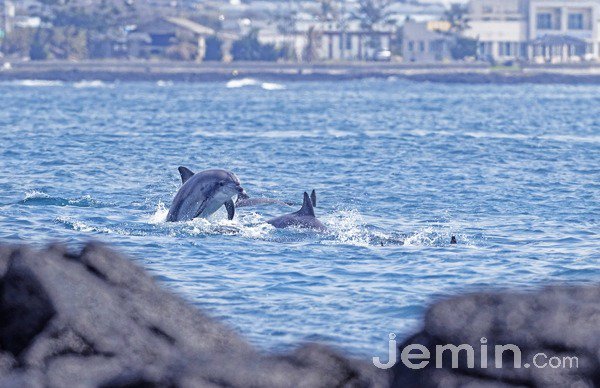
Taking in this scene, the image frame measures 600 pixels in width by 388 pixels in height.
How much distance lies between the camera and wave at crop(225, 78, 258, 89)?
153125mm

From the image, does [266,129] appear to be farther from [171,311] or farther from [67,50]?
[67,50]

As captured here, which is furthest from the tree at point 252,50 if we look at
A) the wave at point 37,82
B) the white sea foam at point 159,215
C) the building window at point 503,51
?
the white sea foam at point 159,215

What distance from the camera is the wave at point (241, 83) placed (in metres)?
153

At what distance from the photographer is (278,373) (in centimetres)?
893

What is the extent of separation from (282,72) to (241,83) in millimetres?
12006

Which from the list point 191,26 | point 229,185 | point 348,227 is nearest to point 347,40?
point 191,26

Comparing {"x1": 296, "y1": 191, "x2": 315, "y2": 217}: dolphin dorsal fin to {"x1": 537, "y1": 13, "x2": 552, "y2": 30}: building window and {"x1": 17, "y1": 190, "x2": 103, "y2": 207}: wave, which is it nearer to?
{"x1": 17, "y1": 190, "x2": 103, "y2": 207}: wave

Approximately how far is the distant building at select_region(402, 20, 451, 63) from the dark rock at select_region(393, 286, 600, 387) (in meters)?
179

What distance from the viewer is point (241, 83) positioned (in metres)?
158

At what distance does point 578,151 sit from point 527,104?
53.7 meters

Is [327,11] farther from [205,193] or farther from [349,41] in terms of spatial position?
[205,193]

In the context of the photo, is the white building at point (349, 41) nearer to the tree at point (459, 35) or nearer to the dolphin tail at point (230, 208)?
the tree at point (459, 35)

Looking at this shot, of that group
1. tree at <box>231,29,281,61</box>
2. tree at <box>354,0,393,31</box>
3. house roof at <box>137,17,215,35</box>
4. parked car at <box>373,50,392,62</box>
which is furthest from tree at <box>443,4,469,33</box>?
house roof at <box>137,17,215,35</box>

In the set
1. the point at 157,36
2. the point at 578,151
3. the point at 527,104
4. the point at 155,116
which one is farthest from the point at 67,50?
the point at 578,151
